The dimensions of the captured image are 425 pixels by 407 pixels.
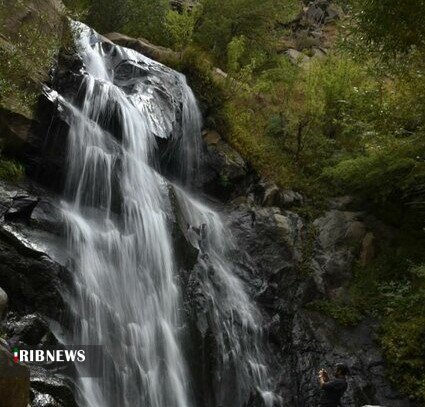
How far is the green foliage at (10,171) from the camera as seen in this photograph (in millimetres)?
8867

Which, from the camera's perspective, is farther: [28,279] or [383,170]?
[383,170]

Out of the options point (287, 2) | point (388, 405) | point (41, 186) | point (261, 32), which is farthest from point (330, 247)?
point (287, 2)

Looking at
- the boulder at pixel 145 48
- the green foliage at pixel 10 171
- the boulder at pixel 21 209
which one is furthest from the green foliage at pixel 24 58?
the boulder at pixel 145 48

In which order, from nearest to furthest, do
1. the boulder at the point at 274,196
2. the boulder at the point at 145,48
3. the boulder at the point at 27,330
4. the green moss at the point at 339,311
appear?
the boulder at the point at 27,330
the green moss at the point at 339,311
the boulder at the point at 274,196
the boulder at the point at 145,48

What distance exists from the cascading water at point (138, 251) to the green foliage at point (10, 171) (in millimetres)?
1071

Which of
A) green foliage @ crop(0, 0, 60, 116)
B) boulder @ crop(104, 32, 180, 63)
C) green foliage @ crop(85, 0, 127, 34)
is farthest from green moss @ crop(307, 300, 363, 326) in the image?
green foliage @ crop(85, 0, 127, 34)

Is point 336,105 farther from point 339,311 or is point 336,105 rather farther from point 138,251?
point 138,251

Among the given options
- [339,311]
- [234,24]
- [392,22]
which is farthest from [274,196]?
[234,24]

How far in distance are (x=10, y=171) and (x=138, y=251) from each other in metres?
2.83

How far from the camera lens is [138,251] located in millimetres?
9977

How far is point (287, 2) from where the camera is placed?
23.8 metres

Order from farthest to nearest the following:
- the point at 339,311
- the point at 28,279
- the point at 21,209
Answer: the point at 339,311 → the point at 21,209 → the point at 28,279

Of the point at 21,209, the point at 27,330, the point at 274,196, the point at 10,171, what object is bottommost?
the point at 27,330

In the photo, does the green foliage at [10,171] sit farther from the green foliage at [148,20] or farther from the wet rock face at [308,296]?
the green foliage at [148,20]
